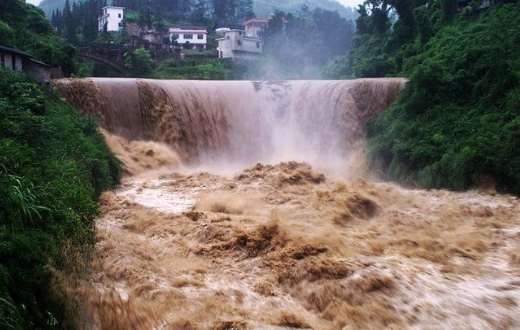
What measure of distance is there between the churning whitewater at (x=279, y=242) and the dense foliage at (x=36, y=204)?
563 mm

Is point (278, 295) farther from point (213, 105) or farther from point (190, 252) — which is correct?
point (213, 105)

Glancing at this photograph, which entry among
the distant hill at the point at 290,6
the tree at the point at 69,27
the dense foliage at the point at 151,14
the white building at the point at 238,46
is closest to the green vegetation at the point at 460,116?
the tree at the point at 69,27

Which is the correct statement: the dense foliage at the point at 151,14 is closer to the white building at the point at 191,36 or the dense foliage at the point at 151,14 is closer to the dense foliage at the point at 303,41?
the white building at the point at 191,36

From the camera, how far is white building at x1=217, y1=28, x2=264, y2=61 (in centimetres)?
4362

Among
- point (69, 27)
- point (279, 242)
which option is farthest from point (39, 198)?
point (69, 27)

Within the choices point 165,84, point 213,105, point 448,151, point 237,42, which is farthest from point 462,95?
point 237,42

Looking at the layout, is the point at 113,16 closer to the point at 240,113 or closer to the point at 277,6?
the point at 240,113

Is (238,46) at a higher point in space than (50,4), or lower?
lower

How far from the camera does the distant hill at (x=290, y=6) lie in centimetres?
10054

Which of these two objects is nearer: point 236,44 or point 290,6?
point 236,44

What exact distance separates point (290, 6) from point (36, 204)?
4459 inches

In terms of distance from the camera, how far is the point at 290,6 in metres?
112

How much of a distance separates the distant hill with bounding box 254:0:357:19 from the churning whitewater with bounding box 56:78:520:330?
272ft

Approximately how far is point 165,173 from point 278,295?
914cm
